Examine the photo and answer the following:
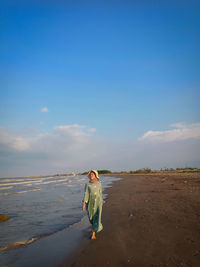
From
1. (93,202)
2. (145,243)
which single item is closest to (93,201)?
(93,202)

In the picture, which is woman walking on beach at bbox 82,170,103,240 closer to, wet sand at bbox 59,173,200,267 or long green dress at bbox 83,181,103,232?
long green dress at bbox 83,181,103,232

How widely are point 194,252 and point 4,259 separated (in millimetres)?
4261

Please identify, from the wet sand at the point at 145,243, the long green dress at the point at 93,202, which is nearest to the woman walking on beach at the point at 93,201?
the long green dress at the point at 93,202

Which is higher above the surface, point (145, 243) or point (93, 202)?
point (93, 202)

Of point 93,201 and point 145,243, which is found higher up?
point 93,201

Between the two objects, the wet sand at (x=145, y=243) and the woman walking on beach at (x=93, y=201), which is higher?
the woman walking on beach at (x=93, y=201)

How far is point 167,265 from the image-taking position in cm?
348

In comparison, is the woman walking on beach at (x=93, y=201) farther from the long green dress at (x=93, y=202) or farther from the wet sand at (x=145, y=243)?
the wet sand at (x=145, y=243)

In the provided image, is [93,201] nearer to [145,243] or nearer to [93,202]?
[93,202]

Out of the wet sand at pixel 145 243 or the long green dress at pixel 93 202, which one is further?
the long green dress at pixel 93 202

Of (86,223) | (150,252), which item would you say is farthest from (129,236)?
(86,223)

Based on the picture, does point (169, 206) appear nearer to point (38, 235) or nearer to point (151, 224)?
point (151, 224)

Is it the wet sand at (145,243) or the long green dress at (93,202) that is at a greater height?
the long green dress at (93,202)

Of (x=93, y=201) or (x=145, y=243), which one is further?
(x=93, y=201)
